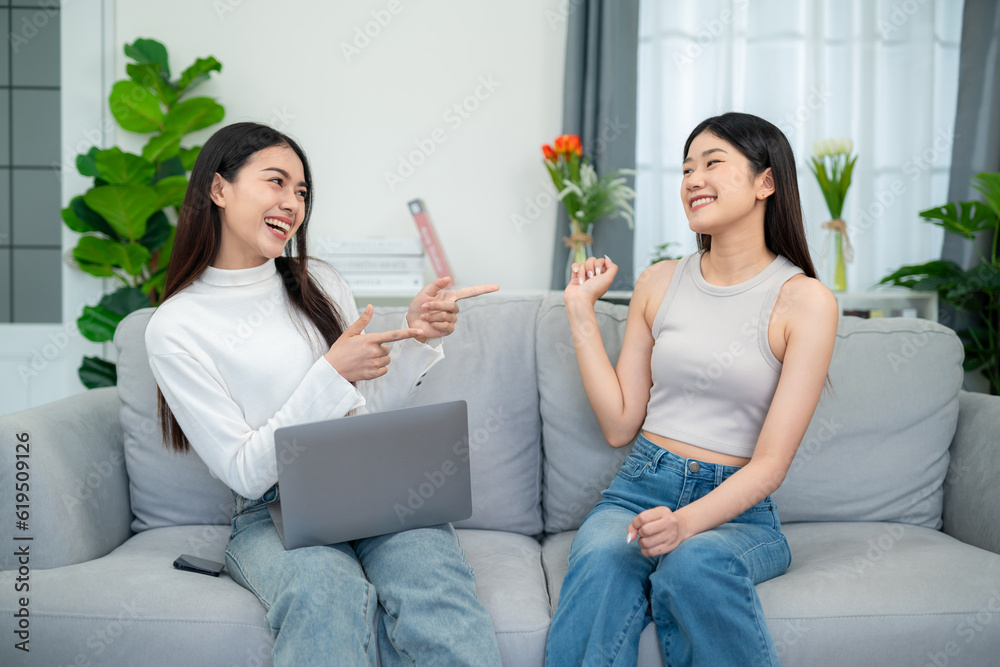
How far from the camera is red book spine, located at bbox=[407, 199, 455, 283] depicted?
2422 mm

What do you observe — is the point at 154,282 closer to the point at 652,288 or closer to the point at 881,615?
the point at 652,288

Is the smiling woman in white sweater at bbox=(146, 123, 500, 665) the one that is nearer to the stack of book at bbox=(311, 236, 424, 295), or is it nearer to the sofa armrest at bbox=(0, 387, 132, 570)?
the sofa armrest at bbox=(0, 387, 132, 570)

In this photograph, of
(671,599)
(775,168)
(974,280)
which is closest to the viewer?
(671,599)

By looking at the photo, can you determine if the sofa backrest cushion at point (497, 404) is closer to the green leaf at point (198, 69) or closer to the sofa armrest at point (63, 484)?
the sofa armrest at point (63, 484)

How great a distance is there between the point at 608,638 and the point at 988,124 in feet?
7.96

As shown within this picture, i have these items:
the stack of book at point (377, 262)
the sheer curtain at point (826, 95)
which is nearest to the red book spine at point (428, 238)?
the stack of book at point (377, 262)

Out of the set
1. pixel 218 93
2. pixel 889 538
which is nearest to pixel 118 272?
pixel 218 93

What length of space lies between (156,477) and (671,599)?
1.08 m

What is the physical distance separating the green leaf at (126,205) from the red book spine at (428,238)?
87 centimetres

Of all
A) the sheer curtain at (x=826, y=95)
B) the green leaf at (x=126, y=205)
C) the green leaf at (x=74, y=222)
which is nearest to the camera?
the green leaf at (x=126, y=205)

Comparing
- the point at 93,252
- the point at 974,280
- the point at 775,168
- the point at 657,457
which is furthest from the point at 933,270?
the point at 93,252

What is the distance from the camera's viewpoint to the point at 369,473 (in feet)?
3.74

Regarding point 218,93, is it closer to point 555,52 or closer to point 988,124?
point 555,52

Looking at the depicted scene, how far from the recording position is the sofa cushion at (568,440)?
1548 mm
